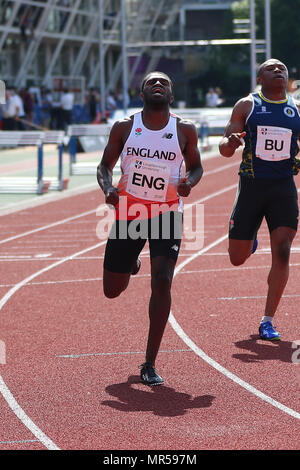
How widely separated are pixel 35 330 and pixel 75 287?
2207 millimetres

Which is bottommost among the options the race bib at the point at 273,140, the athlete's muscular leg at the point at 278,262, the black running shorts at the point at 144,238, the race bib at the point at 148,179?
the athlete's muscular leg at the point at 278,262

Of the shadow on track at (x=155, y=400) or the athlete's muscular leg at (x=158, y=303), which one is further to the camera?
the athlete's muscular leg at (x=158, y=303)

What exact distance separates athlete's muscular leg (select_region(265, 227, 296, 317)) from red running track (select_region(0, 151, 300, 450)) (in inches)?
11.2

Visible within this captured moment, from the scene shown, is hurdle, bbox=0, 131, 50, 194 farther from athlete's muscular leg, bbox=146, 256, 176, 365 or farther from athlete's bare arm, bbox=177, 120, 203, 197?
athlete's muscular leg, bbox=146, 256, 176, 365

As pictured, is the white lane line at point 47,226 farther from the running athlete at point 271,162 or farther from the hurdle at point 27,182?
the running athlete at point 271,162

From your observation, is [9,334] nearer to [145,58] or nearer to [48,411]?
[48,411]

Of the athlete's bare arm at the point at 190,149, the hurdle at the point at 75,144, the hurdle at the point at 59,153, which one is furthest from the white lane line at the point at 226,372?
the hurdle at the point at 75,144

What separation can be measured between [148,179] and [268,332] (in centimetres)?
175

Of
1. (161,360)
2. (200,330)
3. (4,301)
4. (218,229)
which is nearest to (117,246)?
(161,360)

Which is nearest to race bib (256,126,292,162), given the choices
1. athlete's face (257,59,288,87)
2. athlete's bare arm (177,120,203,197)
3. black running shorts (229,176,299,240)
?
black running shorts (229,176,299,240)

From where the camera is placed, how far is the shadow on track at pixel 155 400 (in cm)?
657

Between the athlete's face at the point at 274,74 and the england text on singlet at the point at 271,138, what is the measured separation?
133 millimetres

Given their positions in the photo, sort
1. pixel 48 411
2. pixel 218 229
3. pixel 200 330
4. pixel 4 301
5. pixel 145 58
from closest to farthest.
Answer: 1. pixel 48 411
2. pixel 200 330
3. pixel 4 301
4. pixel 218 229
5. pixel 145 58

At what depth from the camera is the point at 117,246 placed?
7430mm
